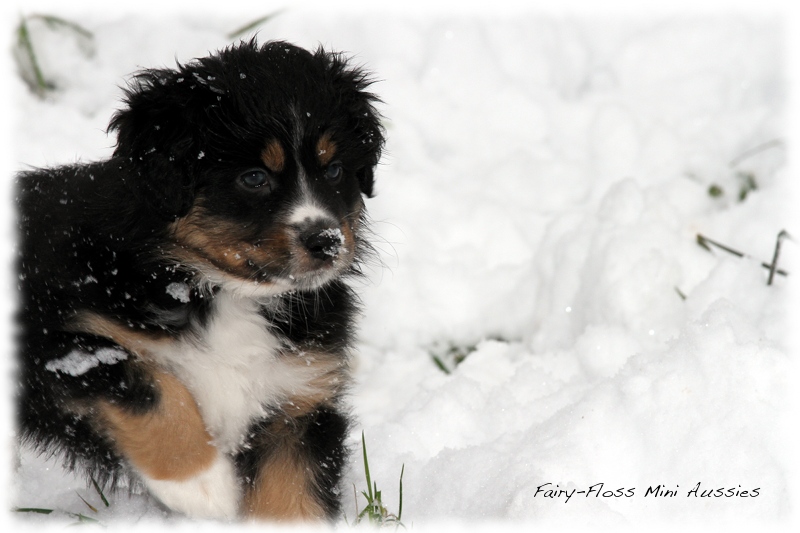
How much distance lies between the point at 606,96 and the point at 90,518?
12.6 ft

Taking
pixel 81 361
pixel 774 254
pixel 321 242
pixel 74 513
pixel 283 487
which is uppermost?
pixel 321 242

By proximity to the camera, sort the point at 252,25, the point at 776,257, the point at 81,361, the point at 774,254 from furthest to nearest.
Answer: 1. the point at 252,25
2. the point at 774,254
3. the point at 776,257
4. the point at 81,361

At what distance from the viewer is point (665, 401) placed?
129 inches

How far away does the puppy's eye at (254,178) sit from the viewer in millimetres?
2807

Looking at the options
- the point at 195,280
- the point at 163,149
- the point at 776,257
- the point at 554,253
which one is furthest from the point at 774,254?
the point at 163,149

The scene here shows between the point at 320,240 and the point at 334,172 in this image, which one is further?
the point at 334,172

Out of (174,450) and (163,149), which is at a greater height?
(163,149)

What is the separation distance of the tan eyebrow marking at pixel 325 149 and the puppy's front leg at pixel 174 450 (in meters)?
0.78

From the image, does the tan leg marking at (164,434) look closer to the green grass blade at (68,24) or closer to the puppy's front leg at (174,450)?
the puppy's front leg at (174,450)

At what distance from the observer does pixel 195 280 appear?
9.52 feet

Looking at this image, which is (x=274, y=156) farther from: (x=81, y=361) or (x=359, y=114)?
(x=81, y=361)

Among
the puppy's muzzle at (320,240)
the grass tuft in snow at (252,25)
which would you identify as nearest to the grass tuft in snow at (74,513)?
the puppy's muzzle at (320,240)

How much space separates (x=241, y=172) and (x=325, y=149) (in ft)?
0.85

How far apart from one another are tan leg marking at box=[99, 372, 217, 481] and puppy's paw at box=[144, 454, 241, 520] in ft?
0.09
